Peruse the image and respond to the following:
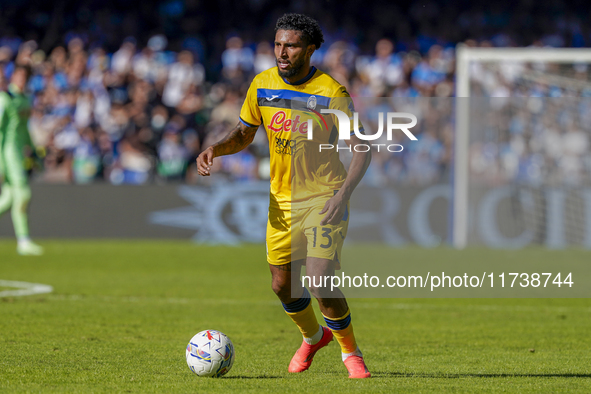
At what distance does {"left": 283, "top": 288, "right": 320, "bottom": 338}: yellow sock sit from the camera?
5.66 metres

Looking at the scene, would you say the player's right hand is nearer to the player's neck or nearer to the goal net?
the player's neck

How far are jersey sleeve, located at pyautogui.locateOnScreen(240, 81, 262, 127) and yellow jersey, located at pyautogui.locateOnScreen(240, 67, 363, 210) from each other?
39 mm

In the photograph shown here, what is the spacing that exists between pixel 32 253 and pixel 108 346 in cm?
809

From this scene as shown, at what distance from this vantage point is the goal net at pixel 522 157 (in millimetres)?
15484

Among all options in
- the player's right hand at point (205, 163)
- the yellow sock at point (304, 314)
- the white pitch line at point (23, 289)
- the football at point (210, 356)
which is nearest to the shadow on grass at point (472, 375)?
the yellow sock at point (304, 314)

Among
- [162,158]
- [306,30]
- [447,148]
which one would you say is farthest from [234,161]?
[306,30]

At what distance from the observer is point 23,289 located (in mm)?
9883

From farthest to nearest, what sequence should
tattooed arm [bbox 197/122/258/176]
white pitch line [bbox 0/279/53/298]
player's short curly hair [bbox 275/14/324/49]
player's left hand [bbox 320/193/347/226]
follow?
white pitch line [bbox 0/279/53/298] < tattooed arm [bbox 197/122/258/176] < player's short curly hair [bbox 275/14/324/49] < player's left hand [bbox 320/193/347/226]

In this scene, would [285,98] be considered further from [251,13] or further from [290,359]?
[251,13]

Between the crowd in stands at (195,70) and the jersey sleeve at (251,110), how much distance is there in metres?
10.8

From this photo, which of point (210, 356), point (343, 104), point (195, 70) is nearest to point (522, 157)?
point (195, 70)

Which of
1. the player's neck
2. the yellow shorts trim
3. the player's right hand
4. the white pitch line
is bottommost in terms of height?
the white pitch line

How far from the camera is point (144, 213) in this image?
1659 centimetres

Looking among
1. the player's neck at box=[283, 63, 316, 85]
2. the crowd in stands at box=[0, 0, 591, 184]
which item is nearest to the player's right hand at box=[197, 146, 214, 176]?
the player's neck at box=[283, 63, 316, 85]
